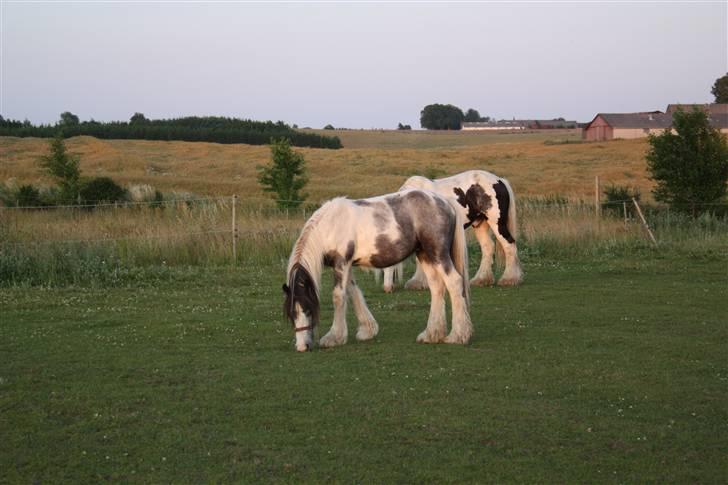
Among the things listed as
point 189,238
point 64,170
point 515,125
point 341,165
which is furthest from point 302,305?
point 515,125

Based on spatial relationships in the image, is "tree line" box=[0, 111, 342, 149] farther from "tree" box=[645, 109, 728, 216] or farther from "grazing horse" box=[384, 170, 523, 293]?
"grazing horse" box=[384, 170, 523, 293]

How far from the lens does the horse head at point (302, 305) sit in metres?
9.27

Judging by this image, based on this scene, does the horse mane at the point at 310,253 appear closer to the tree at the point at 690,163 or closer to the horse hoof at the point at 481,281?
the horse hoof at the point at 481,281

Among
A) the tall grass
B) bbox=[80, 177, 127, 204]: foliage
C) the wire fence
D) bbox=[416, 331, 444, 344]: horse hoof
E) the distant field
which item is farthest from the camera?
the distant field

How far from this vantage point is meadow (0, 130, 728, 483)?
5805 mm

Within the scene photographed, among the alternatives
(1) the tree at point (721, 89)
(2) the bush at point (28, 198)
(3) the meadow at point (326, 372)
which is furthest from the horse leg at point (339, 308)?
(1) the tree at point (721, 89)

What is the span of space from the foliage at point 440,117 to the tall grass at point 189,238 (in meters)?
129

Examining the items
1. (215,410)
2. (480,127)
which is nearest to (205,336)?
(215,410)

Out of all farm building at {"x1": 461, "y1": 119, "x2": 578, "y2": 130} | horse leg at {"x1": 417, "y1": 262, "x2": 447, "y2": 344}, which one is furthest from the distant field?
farm building at {"x1": 461, "y1": 119, "x2": 578, "y2": 130}

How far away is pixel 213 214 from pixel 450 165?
4262 cm

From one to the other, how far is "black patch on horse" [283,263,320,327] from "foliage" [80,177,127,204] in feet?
70.8

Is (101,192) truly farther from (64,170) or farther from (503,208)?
(503,208)

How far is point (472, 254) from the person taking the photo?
64.2 feet

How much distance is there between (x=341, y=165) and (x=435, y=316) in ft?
178
